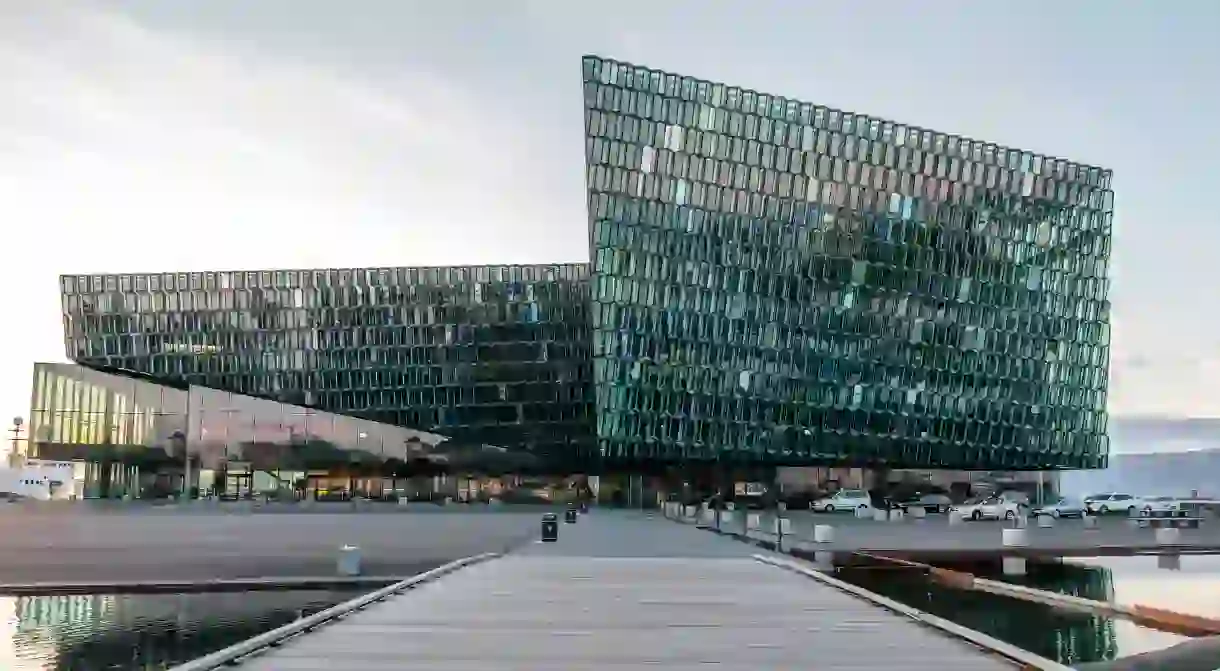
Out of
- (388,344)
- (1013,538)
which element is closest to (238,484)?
(388,344)

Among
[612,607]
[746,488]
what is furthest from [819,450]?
[612,607]

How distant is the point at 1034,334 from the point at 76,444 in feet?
272

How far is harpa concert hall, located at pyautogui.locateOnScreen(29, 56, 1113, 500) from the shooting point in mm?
87688

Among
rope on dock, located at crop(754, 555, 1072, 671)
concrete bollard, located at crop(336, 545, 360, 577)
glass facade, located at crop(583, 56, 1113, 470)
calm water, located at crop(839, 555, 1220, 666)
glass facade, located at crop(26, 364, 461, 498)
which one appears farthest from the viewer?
glass facade, located at crop(26, 364, 461, 498)

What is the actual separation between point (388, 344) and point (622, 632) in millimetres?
96826

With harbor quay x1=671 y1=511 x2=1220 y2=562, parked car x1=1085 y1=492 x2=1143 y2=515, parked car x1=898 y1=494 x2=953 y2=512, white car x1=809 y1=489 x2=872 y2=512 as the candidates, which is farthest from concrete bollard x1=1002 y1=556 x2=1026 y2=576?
parked car x1=1085 y1=492 x2=1143 y2=515

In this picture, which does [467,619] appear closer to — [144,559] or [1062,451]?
[144,559]

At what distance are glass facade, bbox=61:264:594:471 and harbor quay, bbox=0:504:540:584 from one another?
55.9 m

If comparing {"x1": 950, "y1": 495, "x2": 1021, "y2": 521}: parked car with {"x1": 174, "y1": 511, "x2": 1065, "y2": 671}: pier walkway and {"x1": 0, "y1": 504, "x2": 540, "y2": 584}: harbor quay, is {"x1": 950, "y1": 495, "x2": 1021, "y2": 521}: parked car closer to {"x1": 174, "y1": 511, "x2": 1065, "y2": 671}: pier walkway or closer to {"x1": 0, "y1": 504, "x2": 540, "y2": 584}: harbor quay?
{"x1": 0, "y1": 504, "x2": 540, "y2": 584}: harbor quay

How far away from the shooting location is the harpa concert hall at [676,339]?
87688 mm

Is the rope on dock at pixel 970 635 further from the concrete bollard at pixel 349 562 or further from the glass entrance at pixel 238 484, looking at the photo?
the glass entrance at pixel 238 484

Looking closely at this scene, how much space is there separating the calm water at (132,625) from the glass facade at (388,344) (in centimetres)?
8676

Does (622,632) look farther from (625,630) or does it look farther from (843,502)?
(843,502)

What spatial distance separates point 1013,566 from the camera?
28406 millimetres
